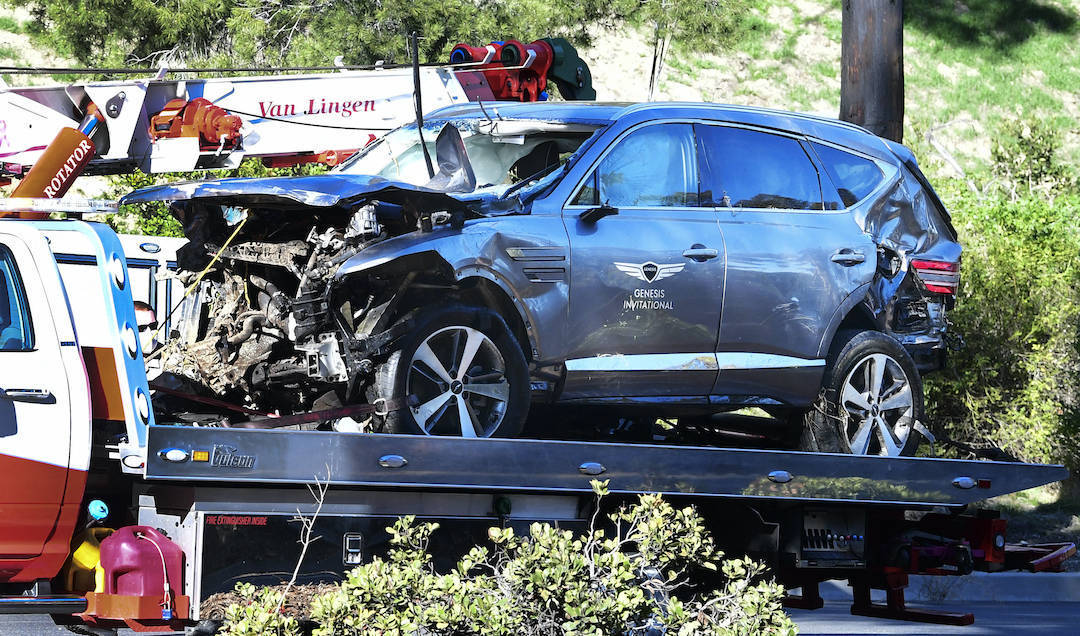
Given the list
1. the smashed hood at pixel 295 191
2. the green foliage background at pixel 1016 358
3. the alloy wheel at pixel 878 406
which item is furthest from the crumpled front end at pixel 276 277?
the green foliage background at pixel 1016 358

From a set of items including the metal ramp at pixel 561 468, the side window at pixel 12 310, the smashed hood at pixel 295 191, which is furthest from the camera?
the smashed hood at pixel 295 191

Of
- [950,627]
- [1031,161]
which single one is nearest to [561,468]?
[950,627]

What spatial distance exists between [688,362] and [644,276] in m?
0.53

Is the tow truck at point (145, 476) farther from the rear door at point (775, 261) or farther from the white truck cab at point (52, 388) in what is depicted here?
the rear door at point (775, 261)

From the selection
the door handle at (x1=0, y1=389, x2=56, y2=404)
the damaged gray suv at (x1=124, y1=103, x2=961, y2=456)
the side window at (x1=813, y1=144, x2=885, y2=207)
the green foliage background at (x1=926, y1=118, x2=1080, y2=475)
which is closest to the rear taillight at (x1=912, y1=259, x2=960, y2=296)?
the damaged gray suv at (x1=124, y1=103, x2=961, y2=456)

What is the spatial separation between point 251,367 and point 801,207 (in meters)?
3.14

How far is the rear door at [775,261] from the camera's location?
7.03 m

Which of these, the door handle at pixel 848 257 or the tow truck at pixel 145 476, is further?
the door handle at pixel 848 257

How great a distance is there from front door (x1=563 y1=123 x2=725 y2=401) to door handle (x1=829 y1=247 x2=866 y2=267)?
33.1 inches

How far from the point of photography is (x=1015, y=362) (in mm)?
13547

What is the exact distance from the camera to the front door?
656 centimetres

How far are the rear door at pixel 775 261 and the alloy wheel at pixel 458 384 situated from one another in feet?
4.31

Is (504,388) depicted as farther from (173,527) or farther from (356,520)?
(173,527)

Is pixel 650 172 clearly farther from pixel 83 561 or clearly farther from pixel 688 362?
pixel 83 561
